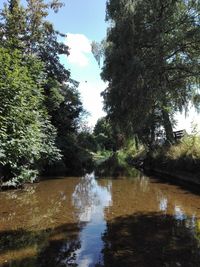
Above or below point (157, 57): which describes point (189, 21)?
above

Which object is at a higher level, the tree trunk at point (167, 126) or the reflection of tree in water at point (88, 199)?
the tree trunk at point (167, 126)

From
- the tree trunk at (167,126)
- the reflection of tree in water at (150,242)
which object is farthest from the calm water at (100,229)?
the tree trunk at (167,126)

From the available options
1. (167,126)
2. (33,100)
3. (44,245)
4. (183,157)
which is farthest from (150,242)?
(167,126)

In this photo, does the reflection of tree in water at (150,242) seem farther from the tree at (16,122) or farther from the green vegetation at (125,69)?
the green vegetation at (125,69)

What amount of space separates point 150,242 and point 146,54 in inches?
687

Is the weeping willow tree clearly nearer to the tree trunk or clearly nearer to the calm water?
the tree trunk

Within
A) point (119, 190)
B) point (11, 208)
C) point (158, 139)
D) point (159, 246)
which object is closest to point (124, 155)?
point (158, 139)

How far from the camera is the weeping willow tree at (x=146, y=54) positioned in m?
22.0

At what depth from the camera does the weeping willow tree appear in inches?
867

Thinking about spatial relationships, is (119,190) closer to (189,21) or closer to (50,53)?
(189,21)

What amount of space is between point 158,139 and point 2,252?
2320 centimetres

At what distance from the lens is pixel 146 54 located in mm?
22797

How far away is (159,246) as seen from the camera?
21.7 ft

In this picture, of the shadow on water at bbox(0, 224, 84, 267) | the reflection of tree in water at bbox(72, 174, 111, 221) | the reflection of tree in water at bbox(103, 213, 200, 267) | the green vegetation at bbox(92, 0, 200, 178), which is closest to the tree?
the reflection of tree in water at bbox(72, 174, 111, 221)
